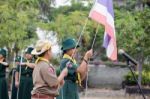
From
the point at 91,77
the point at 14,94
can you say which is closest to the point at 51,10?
the point at 91,77

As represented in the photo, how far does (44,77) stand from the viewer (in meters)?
6.47

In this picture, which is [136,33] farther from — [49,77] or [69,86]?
[49,77]

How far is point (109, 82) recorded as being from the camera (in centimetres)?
2138

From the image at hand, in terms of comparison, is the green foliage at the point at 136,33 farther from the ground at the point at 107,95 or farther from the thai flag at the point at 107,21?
the thai flag at the point at 107,21

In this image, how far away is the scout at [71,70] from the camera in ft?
23.9

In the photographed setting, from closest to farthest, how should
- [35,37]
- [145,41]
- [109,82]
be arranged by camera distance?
[145,41]
[35,37]
[109,82]

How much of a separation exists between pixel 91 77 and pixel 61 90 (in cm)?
1349

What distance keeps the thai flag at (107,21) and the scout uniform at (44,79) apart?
90 centimetres

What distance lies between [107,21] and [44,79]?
4.30ft

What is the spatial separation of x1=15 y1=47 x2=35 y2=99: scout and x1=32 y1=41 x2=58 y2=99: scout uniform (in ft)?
14.7

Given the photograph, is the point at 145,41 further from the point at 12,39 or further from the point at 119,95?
the point at 12,39

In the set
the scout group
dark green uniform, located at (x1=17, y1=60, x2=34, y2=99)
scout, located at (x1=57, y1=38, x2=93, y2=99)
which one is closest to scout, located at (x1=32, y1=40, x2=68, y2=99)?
the scout group

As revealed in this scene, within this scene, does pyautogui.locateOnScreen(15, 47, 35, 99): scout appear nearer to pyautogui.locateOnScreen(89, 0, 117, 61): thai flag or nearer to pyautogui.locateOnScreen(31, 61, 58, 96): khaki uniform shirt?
pyautogui.locateOnScreen(89, 0, 117, 61): thai flag

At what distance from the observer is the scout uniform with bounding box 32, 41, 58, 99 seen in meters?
6.46
